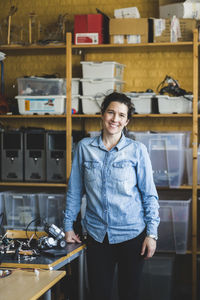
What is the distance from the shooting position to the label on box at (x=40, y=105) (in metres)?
3.68

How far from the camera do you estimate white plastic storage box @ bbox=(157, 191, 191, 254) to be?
348 centimetres

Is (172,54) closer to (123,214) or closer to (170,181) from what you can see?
(170,181)

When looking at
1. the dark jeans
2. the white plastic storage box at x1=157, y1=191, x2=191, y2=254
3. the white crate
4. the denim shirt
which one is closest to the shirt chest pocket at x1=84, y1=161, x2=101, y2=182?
the denim shirt

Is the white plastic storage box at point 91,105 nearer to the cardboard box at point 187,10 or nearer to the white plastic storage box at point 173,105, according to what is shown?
the white plastic storage box at point 173,105

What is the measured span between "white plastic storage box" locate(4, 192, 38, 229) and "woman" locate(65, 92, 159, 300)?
1441 mm

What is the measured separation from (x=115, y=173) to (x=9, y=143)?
1710 millimetres

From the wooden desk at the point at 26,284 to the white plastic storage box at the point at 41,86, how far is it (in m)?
1.98

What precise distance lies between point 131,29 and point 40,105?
100 cm

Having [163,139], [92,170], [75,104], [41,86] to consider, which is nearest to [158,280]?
[163,139]

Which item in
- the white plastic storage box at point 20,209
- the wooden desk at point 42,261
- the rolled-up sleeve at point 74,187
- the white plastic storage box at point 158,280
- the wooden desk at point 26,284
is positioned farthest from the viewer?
the white plastic storage box at point 20,209

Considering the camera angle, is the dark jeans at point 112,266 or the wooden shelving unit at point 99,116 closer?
the dark jeans at point 112,266

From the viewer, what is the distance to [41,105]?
Result: 3703 mm

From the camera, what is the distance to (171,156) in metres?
3.52

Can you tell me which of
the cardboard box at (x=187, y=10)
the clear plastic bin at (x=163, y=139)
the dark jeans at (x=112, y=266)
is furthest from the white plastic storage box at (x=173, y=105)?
the dark jeans at (x=112, y=266)
